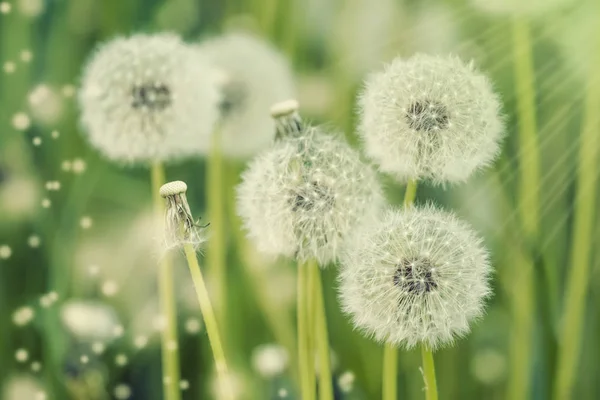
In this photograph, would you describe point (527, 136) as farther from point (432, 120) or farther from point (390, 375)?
point (390, 375)

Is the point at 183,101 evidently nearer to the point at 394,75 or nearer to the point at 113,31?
the point at 113,31

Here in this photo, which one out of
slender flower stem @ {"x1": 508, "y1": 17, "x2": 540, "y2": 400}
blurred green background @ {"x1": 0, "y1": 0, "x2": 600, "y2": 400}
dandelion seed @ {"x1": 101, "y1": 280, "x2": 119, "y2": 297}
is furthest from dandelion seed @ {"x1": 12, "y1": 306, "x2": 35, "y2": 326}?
slender flower stem @ {"x1": 508, "y1": 17, "x2": 540, "y2": 400}

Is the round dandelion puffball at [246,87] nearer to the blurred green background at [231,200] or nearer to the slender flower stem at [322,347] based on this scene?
the blurred green background at [231,200]

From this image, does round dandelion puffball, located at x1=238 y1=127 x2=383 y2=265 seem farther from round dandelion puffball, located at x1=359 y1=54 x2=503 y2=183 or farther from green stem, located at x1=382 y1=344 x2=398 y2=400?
green stem, located at x1=382 y1=344 x2=398 y2=400

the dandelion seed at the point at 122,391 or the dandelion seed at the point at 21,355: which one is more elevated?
the dandelion seed at the point at 21,355

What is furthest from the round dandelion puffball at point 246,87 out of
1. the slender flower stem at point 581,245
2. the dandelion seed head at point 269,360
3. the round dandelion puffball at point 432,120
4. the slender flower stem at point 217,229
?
the slender flower stem at point 581,245

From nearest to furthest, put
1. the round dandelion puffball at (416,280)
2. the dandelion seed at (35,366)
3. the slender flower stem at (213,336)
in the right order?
the round dandelion puffball at (416,280) → the slender flower stem at (213,336) → the dandelion seed at (35,366)
